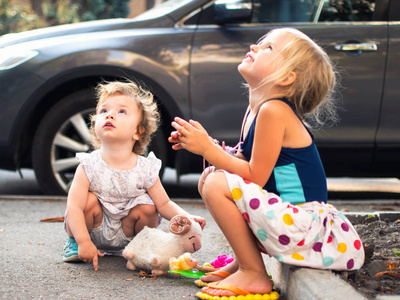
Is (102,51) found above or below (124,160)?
above

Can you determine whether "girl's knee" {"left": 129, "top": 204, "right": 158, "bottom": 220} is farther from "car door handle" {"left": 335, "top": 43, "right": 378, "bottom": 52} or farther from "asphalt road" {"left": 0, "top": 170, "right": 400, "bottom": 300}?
"car door handle" {"left": 335, "top": 43, "right": 378, "bottom": 52}

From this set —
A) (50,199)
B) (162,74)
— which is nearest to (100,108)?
(162,74)

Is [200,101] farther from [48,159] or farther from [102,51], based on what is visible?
[48,159]

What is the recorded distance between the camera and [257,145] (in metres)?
2.44

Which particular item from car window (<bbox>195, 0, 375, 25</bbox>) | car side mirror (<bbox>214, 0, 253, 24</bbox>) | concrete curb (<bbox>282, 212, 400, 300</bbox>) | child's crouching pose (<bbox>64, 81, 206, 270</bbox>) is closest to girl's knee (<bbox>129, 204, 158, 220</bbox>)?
child's crouching pose (<bbox>64, 81, 206, 270</bbox>)

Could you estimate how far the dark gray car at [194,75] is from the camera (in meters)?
4.34

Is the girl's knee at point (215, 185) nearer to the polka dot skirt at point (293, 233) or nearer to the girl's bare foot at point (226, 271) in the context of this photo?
the polka dot skirt at point (293, 233)

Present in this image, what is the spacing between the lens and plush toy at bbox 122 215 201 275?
273 cm

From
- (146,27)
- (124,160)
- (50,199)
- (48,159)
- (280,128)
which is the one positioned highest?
(146,27)

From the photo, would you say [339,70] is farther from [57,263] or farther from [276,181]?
[57,263]

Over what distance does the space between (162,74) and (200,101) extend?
13.5 inches

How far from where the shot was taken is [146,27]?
4.53 metres

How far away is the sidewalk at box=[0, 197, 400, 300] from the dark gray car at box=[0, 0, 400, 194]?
1.07 metres

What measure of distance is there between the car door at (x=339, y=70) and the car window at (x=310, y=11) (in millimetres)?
82
